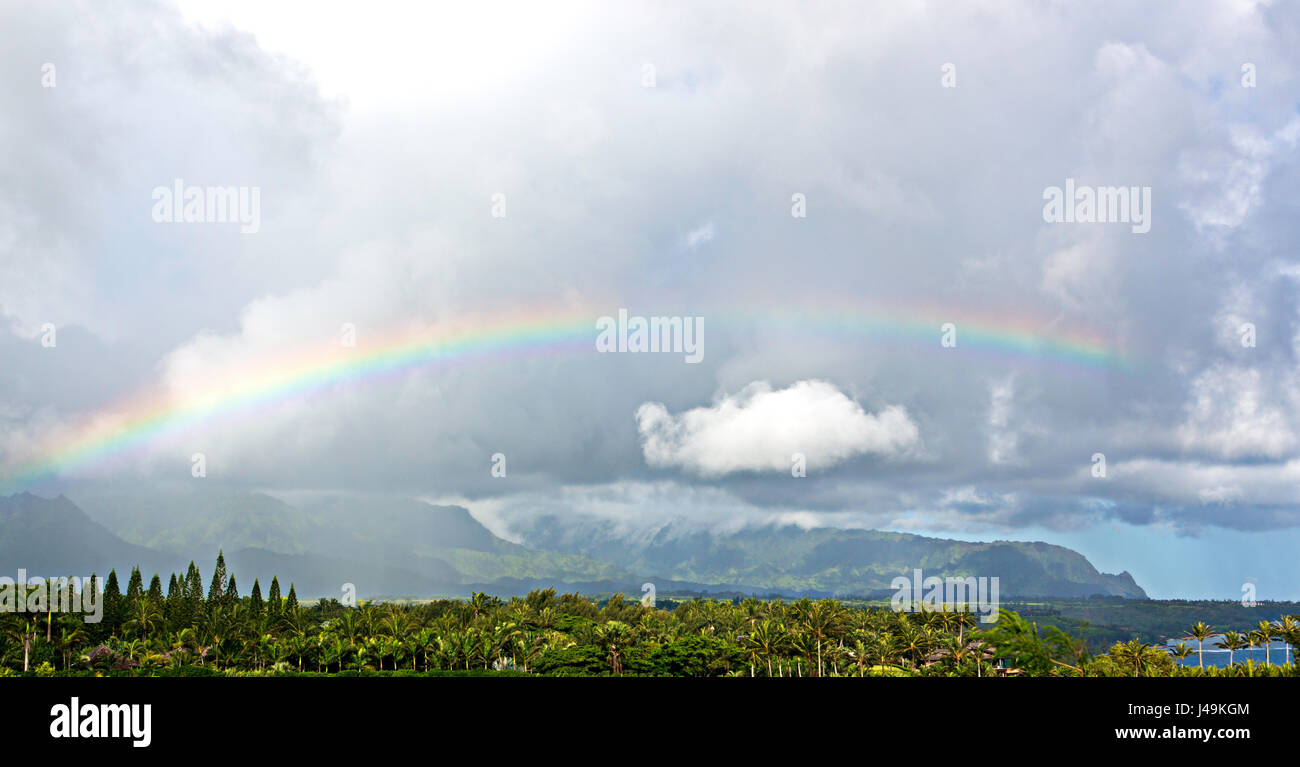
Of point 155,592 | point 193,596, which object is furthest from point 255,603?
point 155,592

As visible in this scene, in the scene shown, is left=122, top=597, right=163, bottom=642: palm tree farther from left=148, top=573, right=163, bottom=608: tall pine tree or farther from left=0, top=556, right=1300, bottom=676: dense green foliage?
left=148, top=573, right=163, bottom=608: tall pine tree

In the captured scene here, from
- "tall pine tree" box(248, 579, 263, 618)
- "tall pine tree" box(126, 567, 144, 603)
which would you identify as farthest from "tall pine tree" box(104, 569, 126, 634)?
"tall pine tree" box(248, 579, 263, 618)

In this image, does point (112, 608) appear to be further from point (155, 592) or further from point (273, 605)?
point (273, 605)

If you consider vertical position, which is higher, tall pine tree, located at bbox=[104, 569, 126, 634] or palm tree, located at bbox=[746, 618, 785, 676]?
tall pine tree, located at bbox=[104, 569, 126, 634]

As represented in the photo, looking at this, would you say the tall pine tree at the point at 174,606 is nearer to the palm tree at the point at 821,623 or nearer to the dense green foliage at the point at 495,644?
the dense green foliage at the point at 495,644

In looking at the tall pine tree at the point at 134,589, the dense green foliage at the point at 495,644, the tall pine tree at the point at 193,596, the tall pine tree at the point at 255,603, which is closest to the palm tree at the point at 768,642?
the dense green foliage at the point at 495,644
